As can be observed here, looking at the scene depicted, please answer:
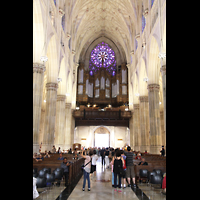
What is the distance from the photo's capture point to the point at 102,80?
32.3 meters

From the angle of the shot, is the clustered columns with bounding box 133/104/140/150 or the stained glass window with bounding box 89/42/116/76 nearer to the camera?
the clustered columns with bounding box 133/104/140/150

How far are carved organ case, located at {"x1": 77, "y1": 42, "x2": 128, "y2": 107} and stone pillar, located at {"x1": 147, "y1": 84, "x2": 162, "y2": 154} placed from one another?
13154mm

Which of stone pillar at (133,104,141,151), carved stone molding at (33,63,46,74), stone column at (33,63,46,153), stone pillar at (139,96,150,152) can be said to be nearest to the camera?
stone column at (33,63,46,153)

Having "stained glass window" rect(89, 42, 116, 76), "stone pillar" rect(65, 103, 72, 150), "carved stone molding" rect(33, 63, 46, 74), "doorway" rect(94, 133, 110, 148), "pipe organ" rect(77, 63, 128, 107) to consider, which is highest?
"stained glass window" rect(89, 42, 116, 76)

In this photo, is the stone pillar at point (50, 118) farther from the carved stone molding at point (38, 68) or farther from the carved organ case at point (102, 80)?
the carved organ case at point (102, 80)

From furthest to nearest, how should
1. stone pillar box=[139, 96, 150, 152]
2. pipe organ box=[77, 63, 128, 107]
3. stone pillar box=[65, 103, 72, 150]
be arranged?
pipe organ box=[77, 63, 128, 107] < stone pillar box=[65, 103, 72, 150] < stone pillar box=[139, 96, 150, 152]

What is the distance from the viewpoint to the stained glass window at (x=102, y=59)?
33781mm

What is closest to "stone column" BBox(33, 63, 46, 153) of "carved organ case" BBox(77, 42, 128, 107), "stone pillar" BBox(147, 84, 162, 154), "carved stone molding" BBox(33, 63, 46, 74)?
"carved stone molding" BBox(33, 63, 46, 74)

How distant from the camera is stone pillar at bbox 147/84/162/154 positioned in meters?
16.3

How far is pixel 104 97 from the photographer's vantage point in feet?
105

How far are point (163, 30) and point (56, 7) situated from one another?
924cm

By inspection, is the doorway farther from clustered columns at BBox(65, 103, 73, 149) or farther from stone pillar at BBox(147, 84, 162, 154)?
stone pillar at BBox(147, 84, 162, 154)

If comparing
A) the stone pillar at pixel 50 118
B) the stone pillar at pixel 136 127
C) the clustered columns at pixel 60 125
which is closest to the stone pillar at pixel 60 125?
the clustered columns at pixel 60 125
